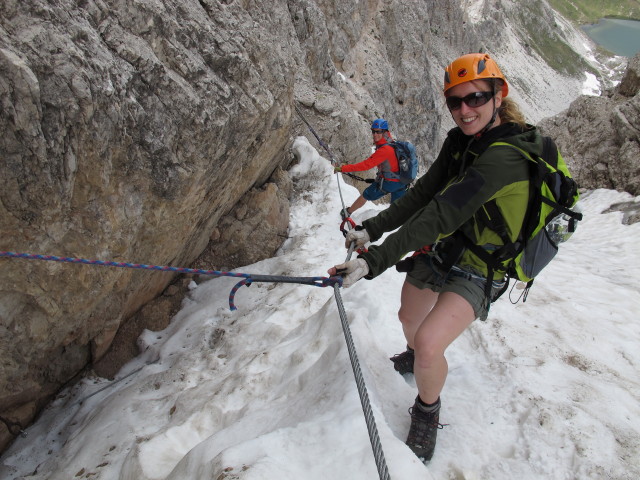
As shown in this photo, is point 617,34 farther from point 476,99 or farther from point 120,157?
point 120,157

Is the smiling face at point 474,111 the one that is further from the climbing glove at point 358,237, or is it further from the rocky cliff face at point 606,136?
the rocky cliff face at point 606,136

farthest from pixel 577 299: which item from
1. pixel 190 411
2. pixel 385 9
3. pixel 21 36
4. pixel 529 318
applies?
pixel 385 9

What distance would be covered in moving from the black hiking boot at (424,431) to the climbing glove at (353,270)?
1.20 metres

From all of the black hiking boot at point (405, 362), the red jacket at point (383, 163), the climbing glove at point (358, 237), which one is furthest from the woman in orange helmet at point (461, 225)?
the red jacket at point (383, 163)

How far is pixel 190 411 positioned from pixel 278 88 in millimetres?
5186

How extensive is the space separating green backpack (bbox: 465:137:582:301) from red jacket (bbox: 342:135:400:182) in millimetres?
5559

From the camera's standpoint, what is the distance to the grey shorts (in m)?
3.16

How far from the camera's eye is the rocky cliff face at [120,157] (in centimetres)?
373

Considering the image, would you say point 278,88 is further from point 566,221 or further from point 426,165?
point 426,165

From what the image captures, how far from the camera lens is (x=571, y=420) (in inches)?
141

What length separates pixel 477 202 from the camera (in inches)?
108

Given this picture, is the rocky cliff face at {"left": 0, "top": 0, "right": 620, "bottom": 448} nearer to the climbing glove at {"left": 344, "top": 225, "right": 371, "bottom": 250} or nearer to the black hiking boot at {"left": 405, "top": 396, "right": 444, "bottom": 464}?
the climbing glove at {"left": 344, "top": 225, "right": 371, "bottom": 250}

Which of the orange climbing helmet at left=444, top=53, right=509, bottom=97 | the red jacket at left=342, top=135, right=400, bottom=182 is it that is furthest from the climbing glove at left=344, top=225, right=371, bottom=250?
the red jacket at left=342, top=135, right=400, bottom=182

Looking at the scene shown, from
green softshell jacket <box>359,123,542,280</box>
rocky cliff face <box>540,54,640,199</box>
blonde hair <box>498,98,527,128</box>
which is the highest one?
blonde hair <box>498,98,527,128</box>
